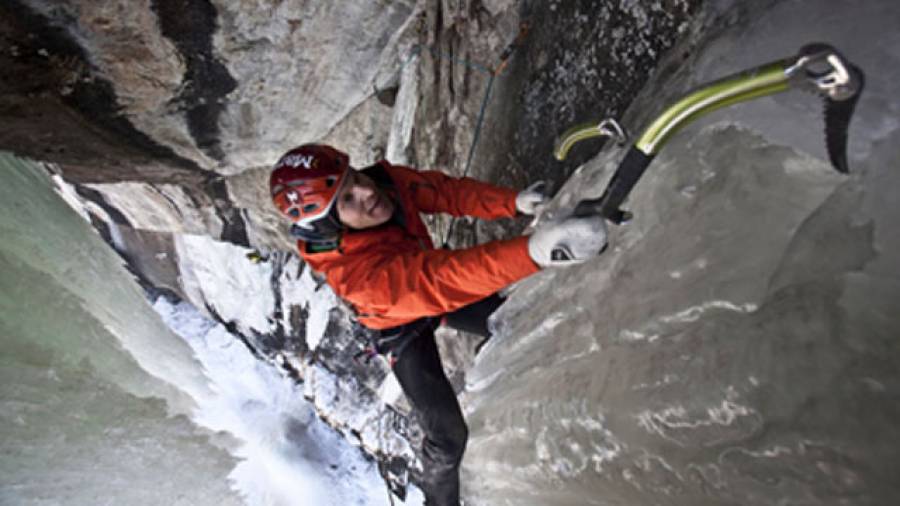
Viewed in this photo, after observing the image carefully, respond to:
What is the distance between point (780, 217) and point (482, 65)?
7.32 feet

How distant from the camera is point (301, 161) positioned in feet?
8.34

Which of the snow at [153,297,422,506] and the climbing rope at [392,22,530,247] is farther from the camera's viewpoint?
the snow at [153,297,422,506]

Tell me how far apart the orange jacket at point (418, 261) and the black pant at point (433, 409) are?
0.97 feet

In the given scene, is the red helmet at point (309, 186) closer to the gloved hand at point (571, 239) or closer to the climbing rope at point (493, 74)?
the climbing rope at point (493, 74)

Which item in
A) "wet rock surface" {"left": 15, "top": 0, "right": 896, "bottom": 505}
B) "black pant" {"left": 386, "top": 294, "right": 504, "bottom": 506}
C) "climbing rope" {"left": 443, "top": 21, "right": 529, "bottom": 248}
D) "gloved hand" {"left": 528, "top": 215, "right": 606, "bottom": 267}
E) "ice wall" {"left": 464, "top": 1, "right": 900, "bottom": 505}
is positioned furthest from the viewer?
"black pant" {"left": 386, "top": 294, "right": 504, "bottom": 506}

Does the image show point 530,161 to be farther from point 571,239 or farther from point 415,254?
point 571,239

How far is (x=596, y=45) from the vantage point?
2.17 m

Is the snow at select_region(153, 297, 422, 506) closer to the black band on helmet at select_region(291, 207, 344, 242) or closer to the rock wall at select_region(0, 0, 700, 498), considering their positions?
the rock wall at select_region(0, 0, 700, 498)

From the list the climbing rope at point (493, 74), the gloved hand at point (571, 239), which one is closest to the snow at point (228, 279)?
the climbing rope at point (493, 74)

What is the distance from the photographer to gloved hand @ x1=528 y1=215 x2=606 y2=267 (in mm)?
1483

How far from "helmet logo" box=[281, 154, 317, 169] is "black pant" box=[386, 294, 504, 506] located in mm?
950

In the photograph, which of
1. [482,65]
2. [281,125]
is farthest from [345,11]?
[281,125]

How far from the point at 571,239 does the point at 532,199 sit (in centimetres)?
86

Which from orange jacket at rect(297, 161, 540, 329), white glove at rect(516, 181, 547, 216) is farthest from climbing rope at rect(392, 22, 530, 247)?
white glove at rect(516, 181, 547, 216)
